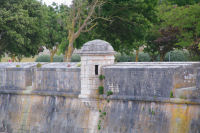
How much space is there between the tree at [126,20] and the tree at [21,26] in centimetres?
666

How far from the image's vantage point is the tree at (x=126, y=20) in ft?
93.0

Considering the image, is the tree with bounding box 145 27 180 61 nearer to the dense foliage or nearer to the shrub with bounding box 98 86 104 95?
the dense foliage

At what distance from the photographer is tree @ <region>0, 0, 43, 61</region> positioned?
98.2ft

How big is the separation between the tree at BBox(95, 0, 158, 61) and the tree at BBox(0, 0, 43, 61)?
6.66 meters

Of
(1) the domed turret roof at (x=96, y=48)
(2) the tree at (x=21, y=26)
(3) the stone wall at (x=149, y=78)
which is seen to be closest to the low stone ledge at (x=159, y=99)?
(3) the stone wall at (x=149, y=78)

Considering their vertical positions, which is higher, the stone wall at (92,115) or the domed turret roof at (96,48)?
the domed turret roof at (96,48)

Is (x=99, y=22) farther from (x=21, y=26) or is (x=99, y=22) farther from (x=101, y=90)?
(x=101, y=90)

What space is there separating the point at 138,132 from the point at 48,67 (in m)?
6.50

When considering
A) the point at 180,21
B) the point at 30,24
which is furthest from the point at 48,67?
the point at 180,21

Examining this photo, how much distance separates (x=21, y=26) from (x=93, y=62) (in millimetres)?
16941

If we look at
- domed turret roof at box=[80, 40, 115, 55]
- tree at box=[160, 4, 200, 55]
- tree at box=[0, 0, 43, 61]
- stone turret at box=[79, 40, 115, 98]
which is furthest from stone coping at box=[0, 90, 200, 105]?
tree at box=[160, 4, 200, 55]

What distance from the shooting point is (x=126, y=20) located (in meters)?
28.8

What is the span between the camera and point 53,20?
47531 millimetres

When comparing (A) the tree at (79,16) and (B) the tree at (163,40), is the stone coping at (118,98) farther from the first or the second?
(B) the tree at (163,40)
